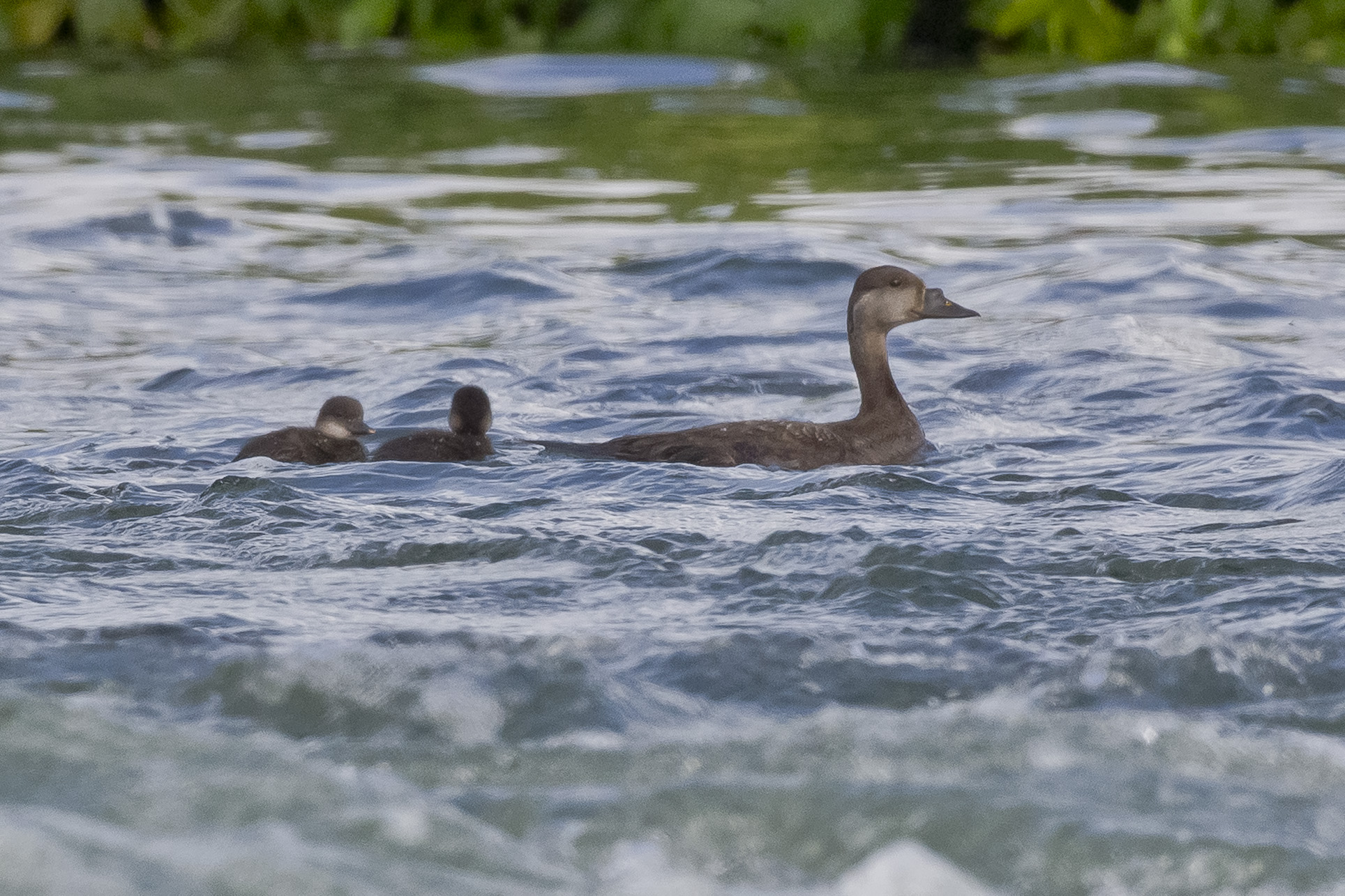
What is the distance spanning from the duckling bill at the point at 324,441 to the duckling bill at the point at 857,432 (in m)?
0.69

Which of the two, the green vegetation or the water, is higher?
the green vegetation

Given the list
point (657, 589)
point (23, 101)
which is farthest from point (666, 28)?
point (657, 589)

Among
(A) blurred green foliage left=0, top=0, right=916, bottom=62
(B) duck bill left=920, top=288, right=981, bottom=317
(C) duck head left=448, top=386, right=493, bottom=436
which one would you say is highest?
(A) blurred green foliage left=0, top=0, right=916, bottom=62

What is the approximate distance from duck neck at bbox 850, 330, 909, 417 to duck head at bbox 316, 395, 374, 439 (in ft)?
5.98

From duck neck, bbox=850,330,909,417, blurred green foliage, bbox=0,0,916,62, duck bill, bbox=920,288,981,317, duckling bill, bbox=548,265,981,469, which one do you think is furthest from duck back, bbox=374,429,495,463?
blurred green foliage, bbox=0,0,916,62

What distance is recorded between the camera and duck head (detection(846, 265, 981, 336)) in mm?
7410

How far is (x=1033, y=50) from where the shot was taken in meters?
17.8

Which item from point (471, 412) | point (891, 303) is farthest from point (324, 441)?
point (891, 303)

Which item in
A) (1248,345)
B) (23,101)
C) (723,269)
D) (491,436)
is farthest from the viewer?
(23,101)

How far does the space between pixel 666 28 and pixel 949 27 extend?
102 inches

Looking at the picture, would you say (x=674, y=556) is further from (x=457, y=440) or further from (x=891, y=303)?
(x=891, y=303)

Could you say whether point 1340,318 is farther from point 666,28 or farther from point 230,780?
point 666,28

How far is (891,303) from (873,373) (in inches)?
12.0

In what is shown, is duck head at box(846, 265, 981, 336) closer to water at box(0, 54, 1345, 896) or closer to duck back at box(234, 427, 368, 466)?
water at box(0, 54, 1345, 896)
